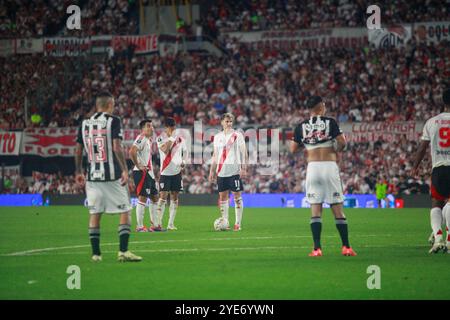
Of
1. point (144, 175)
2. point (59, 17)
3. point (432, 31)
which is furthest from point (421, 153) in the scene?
point (59, 17)

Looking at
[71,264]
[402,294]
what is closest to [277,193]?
[71,264]

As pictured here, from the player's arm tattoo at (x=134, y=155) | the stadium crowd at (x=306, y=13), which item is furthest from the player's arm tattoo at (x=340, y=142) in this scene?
the stadium crowd at (x=306, y=13)

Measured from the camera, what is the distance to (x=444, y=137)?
14.2 meters

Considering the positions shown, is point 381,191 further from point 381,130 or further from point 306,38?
point 306,38

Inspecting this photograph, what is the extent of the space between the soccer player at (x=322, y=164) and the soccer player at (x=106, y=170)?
3.04 metres

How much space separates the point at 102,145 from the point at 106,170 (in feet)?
1.34

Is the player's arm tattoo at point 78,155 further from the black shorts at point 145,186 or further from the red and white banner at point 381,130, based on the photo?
the red and white banner at point 381,130

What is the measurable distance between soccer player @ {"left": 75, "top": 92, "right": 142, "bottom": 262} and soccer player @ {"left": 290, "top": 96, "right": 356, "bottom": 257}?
3.04 meters

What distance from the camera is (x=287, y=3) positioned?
50062 mm

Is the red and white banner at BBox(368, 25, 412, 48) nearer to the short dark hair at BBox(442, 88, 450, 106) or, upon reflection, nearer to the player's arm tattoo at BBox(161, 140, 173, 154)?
the player's arm tattoo at BBox(161, 140, 173, 154)

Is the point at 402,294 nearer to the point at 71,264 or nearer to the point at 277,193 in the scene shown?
the point at 71,264

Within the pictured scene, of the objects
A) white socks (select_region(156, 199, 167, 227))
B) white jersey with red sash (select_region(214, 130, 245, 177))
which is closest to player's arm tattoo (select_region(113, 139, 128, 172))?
white jersey with red sash (select_region(214, 130, 245, 177))

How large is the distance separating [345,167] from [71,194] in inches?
545

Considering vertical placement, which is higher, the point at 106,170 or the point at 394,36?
the point at 394,36
